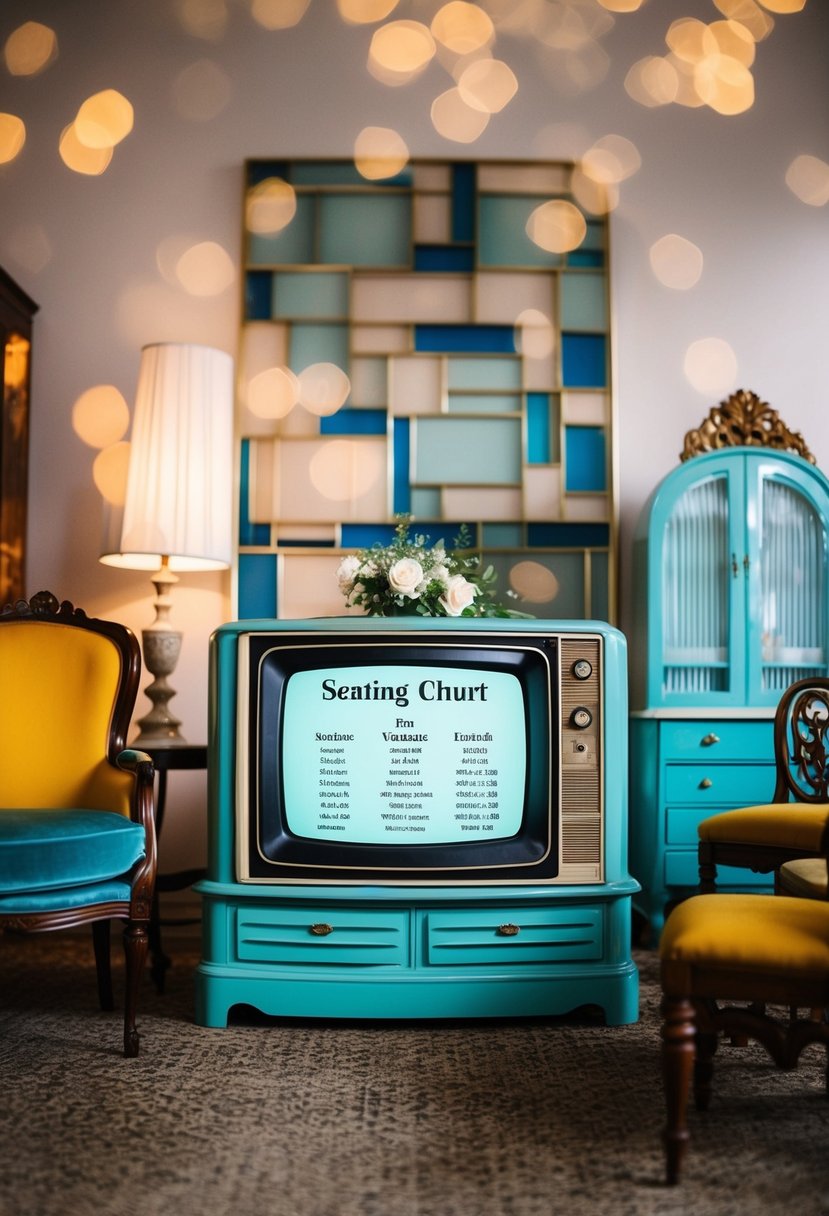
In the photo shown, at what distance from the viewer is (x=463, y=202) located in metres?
3.22

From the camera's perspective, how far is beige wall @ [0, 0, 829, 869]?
3.16m

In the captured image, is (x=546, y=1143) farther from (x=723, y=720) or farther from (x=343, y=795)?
(x=723, y=720)

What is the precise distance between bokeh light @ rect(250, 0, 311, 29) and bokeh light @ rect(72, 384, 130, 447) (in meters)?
1.29

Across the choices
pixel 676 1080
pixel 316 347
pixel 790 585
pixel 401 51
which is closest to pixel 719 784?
pixel 790 585

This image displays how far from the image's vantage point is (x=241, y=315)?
318cm

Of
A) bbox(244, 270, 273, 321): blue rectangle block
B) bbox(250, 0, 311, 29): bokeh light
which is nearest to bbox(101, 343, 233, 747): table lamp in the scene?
bbox(244, 270, 273, 321): blue rectangle block

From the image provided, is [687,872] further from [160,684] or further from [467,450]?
[160,684]

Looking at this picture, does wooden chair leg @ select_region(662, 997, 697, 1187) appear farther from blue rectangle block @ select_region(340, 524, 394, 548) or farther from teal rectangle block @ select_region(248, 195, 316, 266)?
teal rectangle block @ select_region(248, 195, 316, 266)

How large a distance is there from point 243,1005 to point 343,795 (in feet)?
1.82

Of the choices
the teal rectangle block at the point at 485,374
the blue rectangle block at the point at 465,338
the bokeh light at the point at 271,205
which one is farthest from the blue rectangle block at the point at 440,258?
the bokeh light at the point at 271,205

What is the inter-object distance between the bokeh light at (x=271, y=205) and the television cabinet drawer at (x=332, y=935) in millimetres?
2115

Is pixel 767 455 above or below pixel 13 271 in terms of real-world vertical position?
below

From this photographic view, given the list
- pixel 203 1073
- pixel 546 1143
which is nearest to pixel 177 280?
pixel 203 1073

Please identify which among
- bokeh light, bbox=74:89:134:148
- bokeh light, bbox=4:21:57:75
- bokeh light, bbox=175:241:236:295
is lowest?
bokeh light, bbox=175:241:236:295
